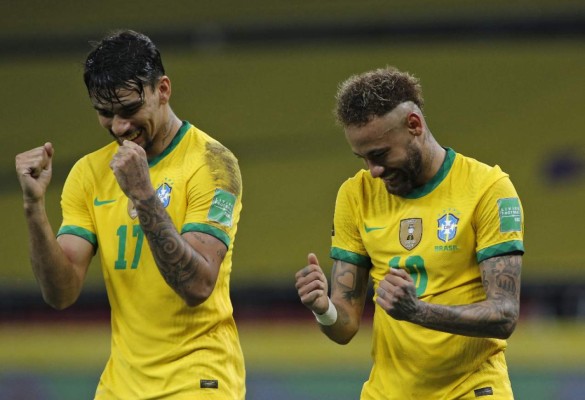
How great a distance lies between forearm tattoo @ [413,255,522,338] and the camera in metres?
3.93

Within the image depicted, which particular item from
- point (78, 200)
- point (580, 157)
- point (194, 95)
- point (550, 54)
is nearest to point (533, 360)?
point (580, 157)

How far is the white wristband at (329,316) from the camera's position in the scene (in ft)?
14.0

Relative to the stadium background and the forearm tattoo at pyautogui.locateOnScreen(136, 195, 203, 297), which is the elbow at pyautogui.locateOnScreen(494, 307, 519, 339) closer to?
the forearm tattoo at pyautogui.locateOnScreen(136, 195, 203, 297)

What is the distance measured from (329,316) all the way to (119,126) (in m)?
1.04

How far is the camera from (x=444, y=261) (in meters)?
4.20

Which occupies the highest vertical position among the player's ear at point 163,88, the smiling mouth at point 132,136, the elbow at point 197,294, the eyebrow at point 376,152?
the player's ear at point 163,88

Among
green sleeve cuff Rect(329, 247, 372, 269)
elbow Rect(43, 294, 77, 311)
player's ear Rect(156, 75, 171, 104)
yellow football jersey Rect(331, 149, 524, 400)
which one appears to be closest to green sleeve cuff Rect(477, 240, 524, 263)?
yellow football jersey Rect(331, 149, 524, 400)

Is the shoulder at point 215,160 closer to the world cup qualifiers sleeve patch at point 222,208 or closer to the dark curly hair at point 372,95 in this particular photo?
the world cup qualifiers sleeve patch at point 222,208

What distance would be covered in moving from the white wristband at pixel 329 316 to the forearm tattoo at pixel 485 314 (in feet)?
1.51

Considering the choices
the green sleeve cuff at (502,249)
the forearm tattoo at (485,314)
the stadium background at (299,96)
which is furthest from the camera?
the stadium background at (299,96)

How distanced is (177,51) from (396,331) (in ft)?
33.4

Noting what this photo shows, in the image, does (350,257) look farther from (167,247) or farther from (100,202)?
(100,202)

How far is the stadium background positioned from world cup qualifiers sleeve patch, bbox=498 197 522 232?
8.63 m

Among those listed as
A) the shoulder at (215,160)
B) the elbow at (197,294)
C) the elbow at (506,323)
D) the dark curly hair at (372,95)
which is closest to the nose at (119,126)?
the shoulder at (215,160)
